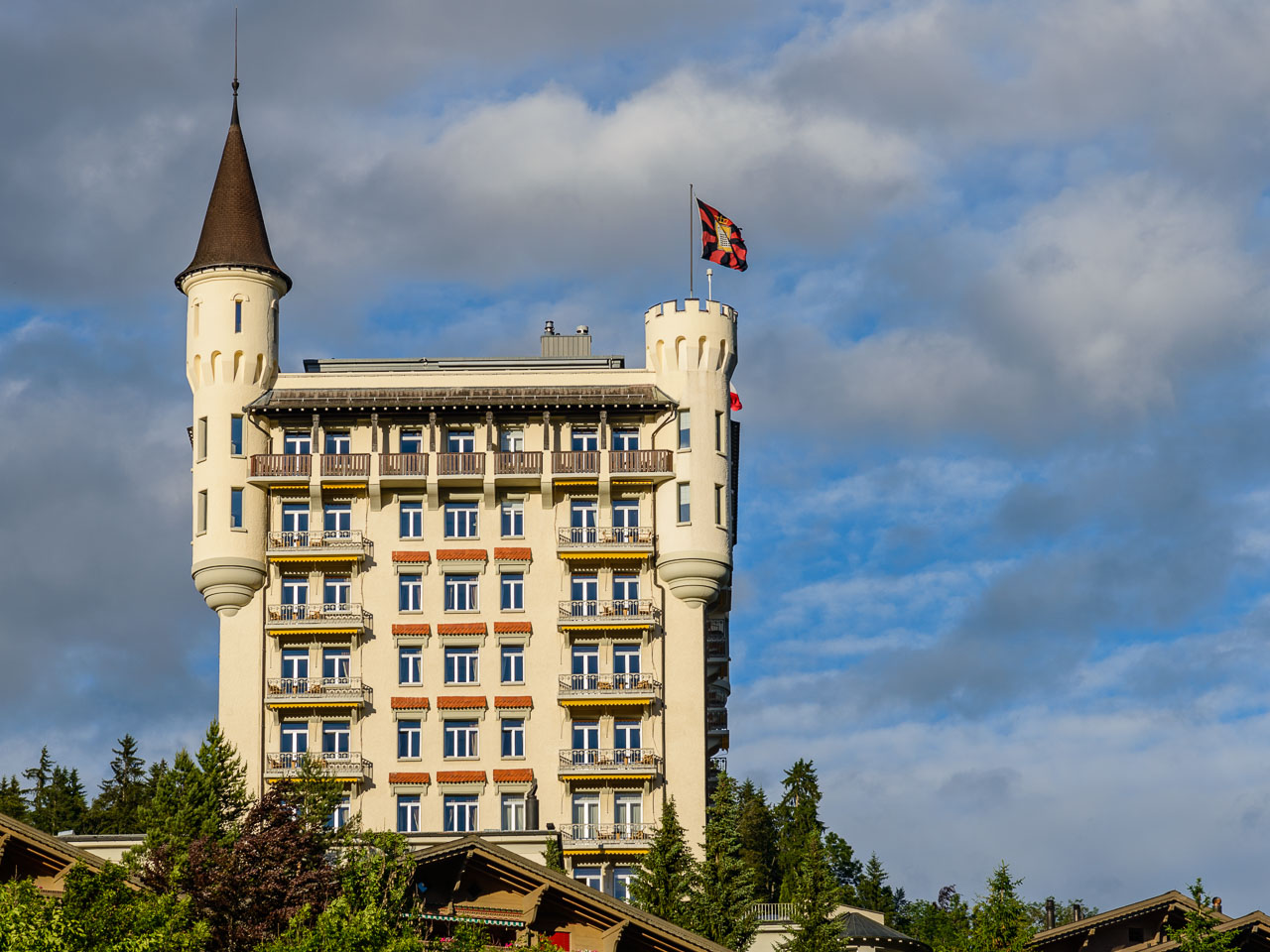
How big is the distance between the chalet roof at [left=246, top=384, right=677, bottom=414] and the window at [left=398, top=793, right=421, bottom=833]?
1631 cm

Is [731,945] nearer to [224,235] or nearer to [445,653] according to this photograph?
[445,653]

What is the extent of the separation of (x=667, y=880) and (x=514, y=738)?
2070 cm

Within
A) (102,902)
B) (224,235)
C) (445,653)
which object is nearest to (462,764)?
(445,653)

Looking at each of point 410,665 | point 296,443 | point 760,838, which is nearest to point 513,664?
point 410,665

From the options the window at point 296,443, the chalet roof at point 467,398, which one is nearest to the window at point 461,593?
the chalet roof at point 467,398

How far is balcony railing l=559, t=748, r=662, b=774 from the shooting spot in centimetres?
9706

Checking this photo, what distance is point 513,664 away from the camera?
99.5 meters

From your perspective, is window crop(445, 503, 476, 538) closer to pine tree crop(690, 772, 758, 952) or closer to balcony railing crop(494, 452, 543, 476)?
balcony railing crop(494, 452, 543, 476)

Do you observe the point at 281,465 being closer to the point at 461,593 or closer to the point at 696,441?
the point at 461,593

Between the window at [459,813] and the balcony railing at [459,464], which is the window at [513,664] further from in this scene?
the balcony railing at [459,464]

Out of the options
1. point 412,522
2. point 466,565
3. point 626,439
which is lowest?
point 466,565

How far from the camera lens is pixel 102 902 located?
52594 millimetres

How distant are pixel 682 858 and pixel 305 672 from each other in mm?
25356

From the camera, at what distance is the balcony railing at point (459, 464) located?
330ft
